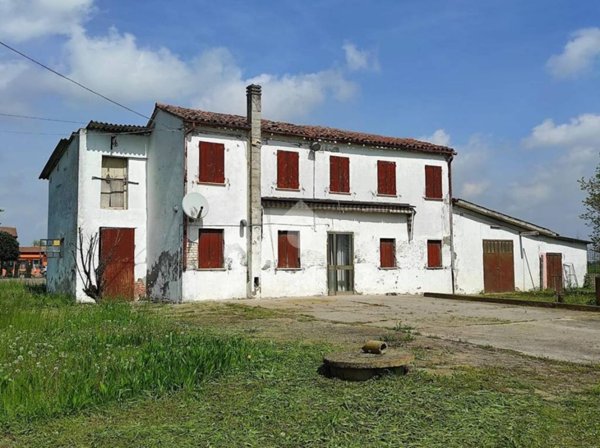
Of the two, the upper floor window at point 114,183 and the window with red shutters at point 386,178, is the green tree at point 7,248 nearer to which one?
the upper floor window at point 114,183

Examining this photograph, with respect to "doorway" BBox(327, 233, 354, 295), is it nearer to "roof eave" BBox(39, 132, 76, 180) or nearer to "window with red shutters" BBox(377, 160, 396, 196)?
"window with red shutters" BBox(377, 160, 396, 196)

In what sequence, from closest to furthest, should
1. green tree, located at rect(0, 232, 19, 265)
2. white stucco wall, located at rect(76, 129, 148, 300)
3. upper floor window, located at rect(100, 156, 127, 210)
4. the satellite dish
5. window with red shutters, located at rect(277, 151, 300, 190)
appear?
the satellite dish, white stucco wall, located at rect(76, 129, 148, 300), upper floor window, located at rect(100, 156, 127, 210), window with red shutters, located at rect(277, 151, 300, 190), green tree, located at rect(0, 232, 19, 265)

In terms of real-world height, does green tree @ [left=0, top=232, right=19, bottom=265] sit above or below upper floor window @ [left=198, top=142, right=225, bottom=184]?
below

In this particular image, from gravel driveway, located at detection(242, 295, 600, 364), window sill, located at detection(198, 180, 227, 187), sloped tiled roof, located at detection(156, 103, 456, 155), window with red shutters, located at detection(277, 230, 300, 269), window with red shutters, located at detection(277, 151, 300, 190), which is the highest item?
sloped tiled roof, located at detection(156, 103, 456, 155)

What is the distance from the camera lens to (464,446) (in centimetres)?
386

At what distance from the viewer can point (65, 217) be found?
20594 millimetres

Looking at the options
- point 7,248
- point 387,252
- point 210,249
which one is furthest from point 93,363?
point 7,248

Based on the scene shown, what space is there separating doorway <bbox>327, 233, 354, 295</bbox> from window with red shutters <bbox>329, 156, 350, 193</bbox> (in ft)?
Result: 5.67

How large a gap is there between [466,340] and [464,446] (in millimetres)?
5236

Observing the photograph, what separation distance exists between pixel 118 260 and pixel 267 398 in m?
15.1

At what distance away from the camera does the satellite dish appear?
1714cm

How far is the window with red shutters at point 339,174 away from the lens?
20547mm

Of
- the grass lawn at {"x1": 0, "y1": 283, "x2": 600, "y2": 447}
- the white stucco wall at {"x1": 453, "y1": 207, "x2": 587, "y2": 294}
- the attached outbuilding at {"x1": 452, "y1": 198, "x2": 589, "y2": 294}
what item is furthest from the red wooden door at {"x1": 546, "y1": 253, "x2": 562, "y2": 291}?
the grass lawn at {"x1": 0, "y1": 283, "x2": 600, "y2": 447}

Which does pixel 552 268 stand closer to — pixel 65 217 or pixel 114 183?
pixel 114 183
